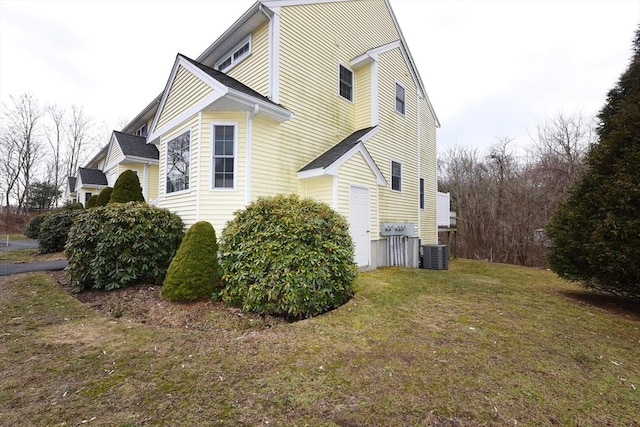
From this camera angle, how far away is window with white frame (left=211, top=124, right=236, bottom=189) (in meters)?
7.66

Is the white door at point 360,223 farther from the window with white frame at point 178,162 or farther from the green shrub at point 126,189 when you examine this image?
the green shrub at point 126,189

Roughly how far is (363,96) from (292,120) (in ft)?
12.5

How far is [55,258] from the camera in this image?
36.3 feet

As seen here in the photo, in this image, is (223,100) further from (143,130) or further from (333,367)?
(143,130)

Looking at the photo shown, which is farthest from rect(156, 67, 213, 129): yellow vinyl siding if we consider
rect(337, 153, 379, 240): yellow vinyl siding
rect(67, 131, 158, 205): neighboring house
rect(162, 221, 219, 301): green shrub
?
rect(67, 131, 158, 205): neighboring house

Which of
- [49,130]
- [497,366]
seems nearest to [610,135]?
[497,366]

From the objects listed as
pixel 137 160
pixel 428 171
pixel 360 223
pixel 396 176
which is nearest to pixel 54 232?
pixel 137 160

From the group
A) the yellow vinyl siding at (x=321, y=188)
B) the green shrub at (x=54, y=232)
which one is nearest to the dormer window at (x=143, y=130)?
the green shrub at (x=54, y=232)

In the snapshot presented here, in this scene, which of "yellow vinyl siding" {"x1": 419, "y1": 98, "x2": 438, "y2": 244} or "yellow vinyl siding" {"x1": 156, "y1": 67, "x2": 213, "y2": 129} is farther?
"yellow vinyl siding" {"x1": 419, "y1": 98, "x2": 438, "y2": 244}

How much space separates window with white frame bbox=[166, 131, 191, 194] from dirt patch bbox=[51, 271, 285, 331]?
3285mm

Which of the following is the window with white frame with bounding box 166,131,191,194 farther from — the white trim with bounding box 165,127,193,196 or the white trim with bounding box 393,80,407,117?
the white trim with bounding box 393,80,407,117

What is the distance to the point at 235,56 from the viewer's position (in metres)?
9.73

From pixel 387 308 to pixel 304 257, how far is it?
1813 millimetres

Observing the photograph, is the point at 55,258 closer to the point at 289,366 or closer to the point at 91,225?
the point at 91,225
